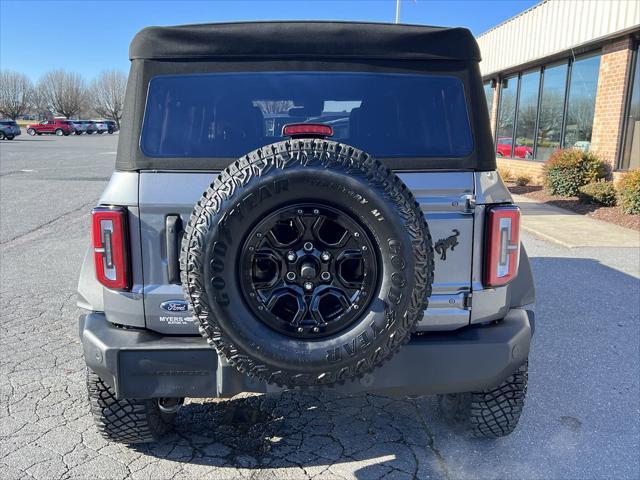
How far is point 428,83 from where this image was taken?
244cm

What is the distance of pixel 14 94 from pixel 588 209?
99.2 m

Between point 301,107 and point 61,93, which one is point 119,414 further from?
point 61,93

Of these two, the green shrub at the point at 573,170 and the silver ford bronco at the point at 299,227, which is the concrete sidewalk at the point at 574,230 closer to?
the green shrub at the point at 573,170

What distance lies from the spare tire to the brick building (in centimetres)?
1031

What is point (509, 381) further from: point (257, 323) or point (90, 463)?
point (90, 463)

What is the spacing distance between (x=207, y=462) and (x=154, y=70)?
6.39ft

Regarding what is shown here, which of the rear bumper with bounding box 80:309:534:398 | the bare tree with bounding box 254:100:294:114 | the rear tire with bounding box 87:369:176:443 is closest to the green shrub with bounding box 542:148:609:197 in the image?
the rear bumper with bounding box 80:309:534:398

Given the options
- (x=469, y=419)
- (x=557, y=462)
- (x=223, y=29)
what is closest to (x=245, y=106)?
(x=223, y=29)

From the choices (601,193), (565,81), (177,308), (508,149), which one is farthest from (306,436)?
(508,149)

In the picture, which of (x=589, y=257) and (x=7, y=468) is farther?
(x=589, y=257)

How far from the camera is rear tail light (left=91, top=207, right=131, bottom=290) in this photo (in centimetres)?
223

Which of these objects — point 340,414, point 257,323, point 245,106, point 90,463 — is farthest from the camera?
point 340,414

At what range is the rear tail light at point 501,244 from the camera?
234 cm

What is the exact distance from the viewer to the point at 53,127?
57.9 metres
